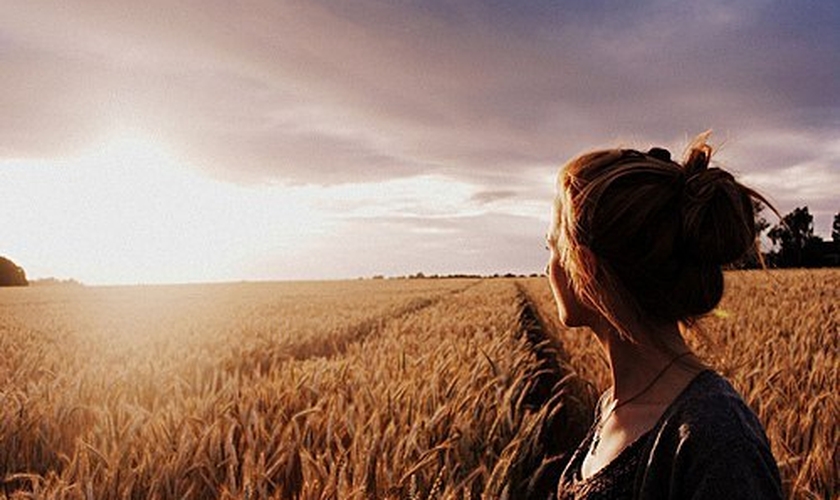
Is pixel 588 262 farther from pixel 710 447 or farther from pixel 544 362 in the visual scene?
pixel 544 362

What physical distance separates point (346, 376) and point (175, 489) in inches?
80.9

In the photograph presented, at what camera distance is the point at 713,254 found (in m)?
1.54

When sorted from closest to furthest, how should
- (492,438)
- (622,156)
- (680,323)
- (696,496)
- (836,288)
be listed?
(696,496), (622,156), (680,323), (492,438), (836,288)

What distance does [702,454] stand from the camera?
1.36m

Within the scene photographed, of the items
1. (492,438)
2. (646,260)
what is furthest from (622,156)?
(492,438)

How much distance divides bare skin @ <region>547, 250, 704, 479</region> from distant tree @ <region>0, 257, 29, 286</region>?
77391 mm

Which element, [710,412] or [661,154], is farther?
[661,154]

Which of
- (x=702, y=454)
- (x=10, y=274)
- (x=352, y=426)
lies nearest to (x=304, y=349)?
(x=352, y=426)

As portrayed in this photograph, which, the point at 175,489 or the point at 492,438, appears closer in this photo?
the point at 175,489

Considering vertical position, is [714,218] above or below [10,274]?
below

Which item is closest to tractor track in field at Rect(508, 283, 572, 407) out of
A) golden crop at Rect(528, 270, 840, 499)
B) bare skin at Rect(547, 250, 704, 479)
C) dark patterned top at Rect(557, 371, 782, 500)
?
golden crop at Rect(528, 270, 840, 499)

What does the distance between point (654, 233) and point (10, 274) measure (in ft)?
257

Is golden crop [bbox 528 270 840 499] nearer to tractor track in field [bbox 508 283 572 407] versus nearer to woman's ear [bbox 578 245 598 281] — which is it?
tractor track in field [bbox 508 283 572 407]

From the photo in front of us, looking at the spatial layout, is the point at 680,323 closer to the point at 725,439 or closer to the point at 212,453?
the point at 725,439
